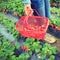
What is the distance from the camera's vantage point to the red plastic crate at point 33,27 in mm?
3381

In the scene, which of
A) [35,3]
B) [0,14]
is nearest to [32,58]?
[35,3]

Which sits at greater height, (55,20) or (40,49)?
(55,20)

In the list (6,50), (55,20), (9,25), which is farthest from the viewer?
(55,20)

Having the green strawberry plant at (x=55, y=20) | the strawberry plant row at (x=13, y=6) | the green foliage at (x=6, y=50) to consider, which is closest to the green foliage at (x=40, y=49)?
the green foliage at (x=6, y=50)

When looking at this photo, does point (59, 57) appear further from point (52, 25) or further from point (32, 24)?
point (52, 25)

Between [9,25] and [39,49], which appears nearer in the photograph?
[39,49]

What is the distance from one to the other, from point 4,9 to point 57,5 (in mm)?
1285

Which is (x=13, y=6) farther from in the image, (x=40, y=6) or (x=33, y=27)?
(x=33, y=27)

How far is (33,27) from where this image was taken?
139 inches

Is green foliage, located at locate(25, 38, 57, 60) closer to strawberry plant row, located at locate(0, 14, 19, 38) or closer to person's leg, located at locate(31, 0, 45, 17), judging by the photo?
strawberry plant row, located at locate(0, 14, 19, 38)

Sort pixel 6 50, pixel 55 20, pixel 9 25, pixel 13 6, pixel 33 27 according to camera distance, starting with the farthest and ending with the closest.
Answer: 1. pixel 13 6
2. pixel 55 20
3. pixel 9 25
4. pixel 33 27
5. pixel 6 50

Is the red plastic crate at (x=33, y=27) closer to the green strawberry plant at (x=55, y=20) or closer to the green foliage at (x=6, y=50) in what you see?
the green foliage at (x=6, y=50)

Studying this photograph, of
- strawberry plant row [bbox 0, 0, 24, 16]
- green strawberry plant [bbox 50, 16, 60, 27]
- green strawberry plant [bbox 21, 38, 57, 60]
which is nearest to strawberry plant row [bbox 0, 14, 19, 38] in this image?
strawberry plant row [bbox 0, 0, 24, 16]

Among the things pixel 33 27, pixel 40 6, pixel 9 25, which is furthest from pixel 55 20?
Result: pixel 33 27
